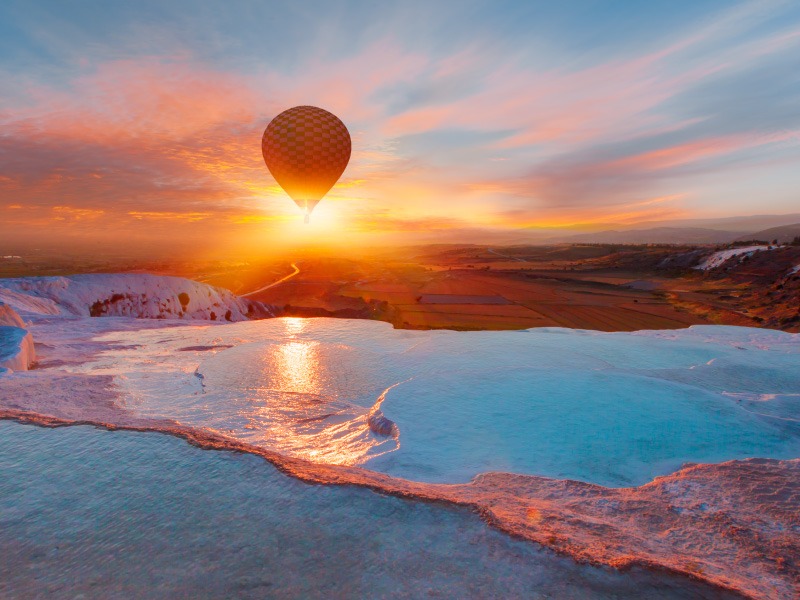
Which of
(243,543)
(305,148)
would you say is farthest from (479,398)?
(305,148)

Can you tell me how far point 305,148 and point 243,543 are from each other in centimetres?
1704

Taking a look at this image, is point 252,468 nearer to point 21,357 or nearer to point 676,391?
point 21,357

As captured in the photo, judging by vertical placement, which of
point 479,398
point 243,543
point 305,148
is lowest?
point 479,398

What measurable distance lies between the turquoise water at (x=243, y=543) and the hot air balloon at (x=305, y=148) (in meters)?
15.5

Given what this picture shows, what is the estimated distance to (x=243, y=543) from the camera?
4125mm

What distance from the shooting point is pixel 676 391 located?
32.0ft

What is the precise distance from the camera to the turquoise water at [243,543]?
3605 mm

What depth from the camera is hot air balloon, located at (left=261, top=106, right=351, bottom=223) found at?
18.1 m

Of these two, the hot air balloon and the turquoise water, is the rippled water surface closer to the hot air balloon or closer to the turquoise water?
the turquoise water

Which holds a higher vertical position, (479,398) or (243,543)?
(243,543)

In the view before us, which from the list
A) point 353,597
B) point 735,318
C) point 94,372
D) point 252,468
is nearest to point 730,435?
point 353,597

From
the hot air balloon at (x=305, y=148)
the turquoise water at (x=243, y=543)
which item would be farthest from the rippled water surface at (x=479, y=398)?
the hot air balloon at (x=305, y=148)

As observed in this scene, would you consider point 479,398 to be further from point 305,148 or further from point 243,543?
point 305,148

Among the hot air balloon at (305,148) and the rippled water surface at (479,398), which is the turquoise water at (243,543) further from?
the hot air balloon at (305,148)
